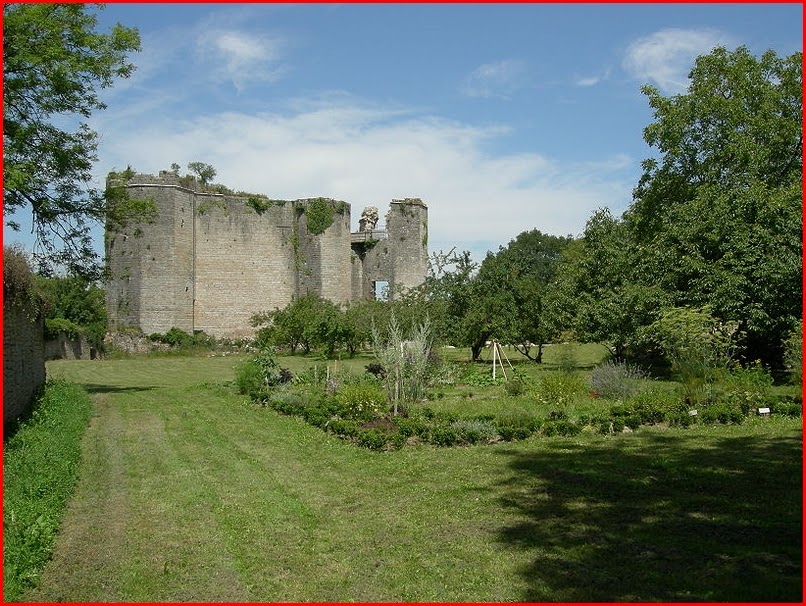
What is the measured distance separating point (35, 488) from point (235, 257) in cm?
3637

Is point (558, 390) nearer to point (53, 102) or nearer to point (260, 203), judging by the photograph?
point (53, 102)

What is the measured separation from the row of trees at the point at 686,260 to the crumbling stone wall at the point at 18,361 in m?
13.3

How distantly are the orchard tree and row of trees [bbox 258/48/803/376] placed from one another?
1.7 inches

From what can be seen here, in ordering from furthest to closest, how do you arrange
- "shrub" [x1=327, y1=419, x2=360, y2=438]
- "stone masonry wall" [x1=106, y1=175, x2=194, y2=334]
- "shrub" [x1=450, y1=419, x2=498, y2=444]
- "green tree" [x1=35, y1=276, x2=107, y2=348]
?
"green tree" [x1=35, y1=276, x2=107, y2=348] → "stone masonry wall" [x1=106, y1=175, x2=194, y2=334] → "shrub" [x1=327, y1=419, x2=360, y2=438] → "shrub" [x1=450, y1=419, x2=498, y2=444]

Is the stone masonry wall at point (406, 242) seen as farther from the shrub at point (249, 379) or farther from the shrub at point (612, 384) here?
the shrub at point (612, 384)

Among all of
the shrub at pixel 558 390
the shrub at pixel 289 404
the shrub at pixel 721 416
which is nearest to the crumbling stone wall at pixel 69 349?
the shrub at pixel 289 404

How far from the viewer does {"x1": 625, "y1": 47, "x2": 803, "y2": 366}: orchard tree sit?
63.9 ft

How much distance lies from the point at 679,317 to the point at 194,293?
3007 centimetres

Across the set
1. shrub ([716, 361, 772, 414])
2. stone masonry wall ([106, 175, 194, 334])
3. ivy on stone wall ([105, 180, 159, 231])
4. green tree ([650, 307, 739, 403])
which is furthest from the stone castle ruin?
shrub ([716, 361, 772, 414])

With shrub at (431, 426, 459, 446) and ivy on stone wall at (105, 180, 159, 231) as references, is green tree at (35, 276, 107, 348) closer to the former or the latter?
ivy on stone wall at (105, 180, 159, 231)

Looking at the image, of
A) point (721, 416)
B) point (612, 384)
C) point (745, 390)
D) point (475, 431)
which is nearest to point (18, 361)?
point (475, 431)

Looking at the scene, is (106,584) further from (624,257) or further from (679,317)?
(624,257)

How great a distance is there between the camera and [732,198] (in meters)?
21.6

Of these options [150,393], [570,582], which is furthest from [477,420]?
[150,393]
